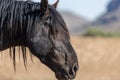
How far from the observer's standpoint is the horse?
267 inches

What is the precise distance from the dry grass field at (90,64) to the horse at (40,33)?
47.1ft

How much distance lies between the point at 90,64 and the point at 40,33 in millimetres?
19677

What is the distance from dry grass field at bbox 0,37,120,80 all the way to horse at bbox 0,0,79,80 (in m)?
14.3

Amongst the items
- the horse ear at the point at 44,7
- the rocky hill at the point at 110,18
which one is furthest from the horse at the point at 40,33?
the rocky hill at the point at 110,18

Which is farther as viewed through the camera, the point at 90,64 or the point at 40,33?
the point at 90,64

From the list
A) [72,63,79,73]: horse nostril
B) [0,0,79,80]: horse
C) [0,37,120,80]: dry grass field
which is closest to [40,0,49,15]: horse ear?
[0,0,79,80]: horse

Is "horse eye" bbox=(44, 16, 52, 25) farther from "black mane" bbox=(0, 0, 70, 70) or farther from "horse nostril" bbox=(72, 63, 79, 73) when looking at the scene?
"horse nostril" bbox=(72, 63, 79, 73)

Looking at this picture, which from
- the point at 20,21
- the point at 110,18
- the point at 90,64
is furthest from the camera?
the point at 110,18

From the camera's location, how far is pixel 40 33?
6848 mm

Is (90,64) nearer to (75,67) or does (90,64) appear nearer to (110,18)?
(75,67)

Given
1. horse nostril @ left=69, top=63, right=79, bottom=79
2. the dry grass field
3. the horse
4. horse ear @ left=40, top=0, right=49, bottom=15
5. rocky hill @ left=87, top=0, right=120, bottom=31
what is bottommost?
rocky hill @ left=87, top=0, right=120, bottom=31

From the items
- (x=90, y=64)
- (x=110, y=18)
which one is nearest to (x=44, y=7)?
(x=90, y=64)

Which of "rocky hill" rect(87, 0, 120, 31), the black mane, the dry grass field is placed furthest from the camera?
"rocky hill" rect(87, 0, 120, 31)

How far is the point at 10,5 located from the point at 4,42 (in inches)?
17.8
